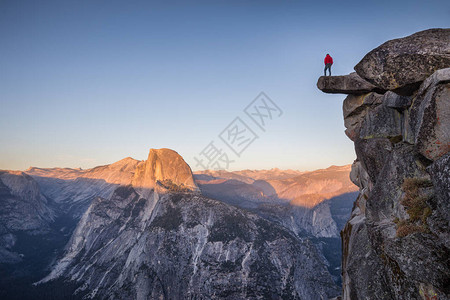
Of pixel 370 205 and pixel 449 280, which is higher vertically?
pixel 370 205

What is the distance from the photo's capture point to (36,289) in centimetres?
15312

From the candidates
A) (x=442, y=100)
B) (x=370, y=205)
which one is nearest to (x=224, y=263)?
(x=370, y=205)

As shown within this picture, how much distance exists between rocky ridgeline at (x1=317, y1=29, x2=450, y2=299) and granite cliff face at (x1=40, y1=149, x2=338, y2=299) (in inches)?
3730

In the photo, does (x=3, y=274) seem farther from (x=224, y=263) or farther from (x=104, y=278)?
(x=224, y=263)

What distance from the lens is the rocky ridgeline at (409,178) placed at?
1170 cm

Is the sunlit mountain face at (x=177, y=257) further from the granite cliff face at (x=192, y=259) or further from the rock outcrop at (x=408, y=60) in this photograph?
the rock outcrop at (x=408, y=60)

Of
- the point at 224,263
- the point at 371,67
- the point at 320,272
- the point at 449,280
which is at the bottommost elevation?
the point at 320,272

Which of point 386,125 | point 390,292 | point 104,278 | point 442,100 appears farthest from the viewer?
point 104,278

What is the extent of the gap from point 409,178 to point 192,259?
11410 centimetres

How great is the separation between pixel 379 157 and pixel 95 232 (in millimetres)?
189702

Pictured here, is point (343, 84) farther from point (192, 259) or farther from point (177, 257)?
point (177, 257)

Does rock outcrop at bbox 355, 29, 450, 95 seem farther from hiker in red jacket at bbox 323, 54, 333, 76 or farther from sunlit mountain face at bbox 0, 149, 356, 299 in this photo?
sunlit mountain face at bbox 0, 149, 356, 299

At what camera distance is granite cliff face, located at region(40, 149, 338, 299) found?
340ft

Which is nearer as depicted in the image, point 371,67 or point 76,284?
point 371,67
